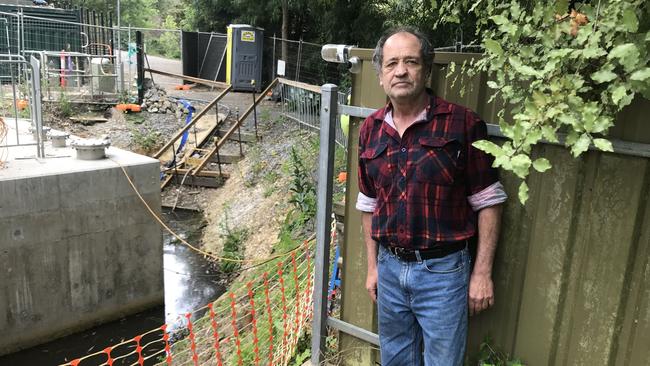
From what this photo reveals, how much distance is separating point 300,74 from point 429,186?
14.6m

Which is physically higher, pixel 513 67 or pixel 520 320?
pixel 513 67

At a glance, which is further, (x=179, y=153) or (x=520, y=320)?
(x=179, y=153)

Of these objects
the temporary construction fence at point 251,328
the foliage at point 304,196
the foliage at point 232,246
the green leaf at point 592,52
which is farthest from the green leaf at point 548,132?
the foliage at point 232,246

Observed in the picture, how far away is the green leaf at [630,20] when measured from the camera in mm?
1393

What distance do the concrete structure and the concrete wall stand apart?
0.04ft

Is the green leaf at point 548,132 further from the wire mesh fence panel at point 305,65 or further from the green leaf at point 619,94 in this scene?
the wire mesh fence panel at point 305,65

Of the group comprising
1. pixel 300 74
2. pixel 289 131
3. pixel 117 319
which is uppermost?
pixel 300 74

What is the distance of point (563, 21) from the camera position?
164 centimetres

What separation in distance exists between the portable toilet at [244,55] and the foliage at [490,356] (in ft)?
50.9

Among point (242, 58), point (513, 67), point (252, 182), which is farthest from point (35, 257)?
point (242, 58)

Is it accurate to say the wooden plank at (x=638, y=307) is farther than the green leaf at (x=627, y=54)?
Yes

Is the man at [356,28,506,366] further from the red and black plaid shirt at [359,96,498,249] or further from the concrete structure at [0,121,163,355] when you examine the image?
the concrete structure at [0,121,163,355]

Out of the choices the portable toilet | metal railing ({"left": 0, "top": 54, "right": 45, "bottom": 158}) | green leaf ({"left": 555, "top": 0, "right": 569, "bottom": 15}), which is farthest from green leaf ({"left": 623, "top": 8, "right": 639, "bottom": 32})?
A: the portable toilet

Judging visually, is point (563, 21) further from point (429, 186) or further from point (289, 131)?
point (289, 131)
